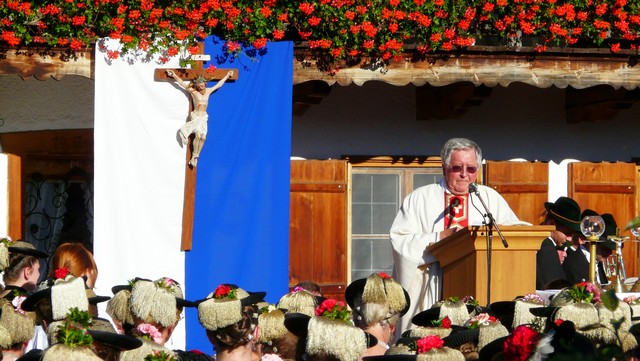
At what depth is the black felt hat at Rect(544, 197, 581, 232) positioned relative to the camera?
1050 centimetres

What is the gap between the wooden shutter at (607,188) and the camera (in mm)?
13758

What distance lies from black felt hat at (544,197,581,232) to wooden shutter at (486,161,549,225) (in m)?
2.90

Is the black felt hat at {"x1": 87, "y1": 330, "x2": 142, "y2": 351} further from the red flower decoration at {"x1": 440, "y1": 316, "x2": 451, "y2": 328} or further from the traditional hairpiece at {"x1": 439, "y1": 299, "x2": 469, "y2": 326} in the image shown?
the traditional hairpiece at {"x1": 439, "y1": 299, "x2": 469, "y2": 326}

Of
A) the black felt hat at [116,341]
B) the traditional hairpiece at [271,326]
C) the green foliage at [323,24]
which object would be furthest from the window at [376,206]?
the black felt hat at [116,341]

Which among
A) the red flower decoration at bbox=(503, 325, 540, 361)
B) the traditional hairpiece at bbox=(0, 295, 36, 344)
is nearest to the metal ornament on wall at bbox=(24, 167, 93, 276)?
the traditional hairpiece at bbox=(0, 295, 36, 344)

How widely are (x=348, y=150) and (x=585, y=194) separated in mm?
2616

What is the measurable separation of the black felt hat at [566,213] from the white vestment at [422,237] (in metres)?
0.73

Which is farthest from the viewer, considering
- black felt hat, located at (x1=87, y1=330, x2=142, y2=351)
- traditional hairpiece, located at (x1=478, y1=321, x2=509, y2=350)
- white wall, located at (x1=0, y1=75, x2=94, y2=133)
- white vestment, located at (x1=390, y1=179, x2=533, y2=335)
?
white wall, located at (x1=0, y1=75, x2=94, y2=133)

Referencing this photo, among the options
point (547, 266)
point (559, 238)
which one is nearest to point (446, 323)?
point (547, 266)

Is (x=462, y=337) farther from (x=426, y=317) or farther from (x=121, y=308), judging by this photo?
(x=121, y=308)

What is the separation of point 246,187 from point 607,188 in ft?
14.0

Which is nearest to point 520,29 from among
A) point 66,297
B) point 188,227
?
point 188,227

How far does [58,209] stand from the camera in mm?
13570

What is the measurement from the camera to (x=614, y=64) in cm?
1252
